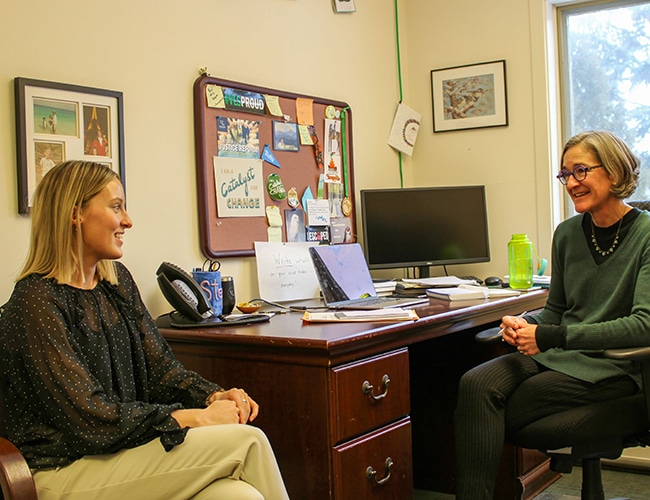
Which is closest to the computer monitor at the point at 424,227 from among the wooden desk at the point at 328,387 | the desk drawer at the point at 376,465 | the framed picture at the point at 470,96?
the framed picture at the point at 470,96

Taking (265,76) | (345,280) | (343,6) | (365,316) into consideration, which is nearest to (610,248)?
(365,316)

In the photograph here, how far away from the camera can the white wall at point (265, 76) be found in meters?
1.95

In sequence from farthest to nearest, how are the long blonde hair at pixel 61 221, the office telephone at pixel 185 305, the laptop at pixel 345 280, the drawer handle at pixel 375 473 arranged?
the laptop at pixel 345 280 → the office telephone at pixel 185 305 → the drawer handle at pixel 375 473 → the long blonde hair at pixel 61 221

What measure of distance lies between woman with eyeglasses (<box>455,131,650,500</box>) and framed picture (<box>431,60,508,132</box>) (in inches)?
45.6

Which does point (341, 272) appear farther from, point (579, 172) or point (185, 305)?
point (579, 172)

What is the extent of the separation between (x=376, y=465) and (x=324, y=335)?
36 cm

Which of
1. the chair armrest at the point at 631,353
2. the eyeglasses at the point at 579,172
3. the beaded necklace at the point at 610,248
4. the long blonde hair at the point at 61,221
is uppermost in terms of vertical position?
the eyeglasses at the point at 579,172

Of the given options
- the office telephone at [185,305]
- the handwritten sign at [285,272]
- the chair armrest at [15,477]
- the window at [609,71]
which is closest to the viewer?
the chair armrest at [15,477]

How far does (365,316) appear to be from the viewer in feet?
6.43

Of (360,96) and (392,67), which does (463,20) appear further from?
(360,96)

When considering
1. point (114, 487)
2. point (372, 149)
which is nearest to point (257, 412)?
point (114, 487)

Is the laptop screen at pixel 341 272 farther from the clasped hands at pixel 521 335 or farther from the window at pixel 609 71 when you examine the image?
the window at pixel 609 71

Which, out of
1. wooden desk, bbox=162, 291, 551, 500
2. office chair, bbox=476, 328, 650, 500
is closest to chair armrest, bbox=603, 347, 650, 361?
office chair, bbox=476, 328, 650, 500

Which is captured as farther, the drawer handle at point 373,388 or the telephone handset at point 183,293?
the telephone handset at point 183,293
